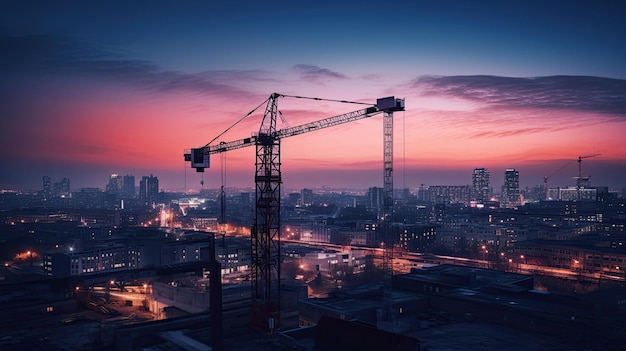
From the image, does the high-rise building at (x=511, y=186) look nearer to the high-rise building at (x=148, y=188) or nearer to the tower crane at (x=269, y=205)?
the high-rise building at (x=148, y=188)

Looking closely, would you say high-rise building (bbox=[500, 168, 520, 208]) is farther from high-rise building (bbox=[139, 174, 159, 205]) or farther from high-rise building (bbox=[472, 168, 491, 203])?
high-rise building (bbox=[139, 174, 159, 205])

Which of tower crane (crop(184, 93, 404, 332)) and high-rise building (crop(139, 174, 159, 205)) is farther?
high-rise building (crop(139, 174, 159, 205))

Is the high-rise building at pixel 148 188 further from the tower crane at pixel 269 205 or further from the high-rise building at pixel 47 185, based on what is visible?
the tower crane at pixel 269 205

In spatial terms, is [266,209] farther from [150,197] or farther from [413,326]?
[150,197]

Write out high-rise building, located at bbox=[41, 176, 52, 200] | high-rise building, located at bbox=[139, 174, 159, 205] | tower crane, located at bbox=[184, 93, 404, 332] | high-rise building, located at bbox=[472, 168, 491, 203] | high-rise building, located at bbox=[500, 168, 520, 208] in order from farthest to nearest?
1. high-rise building, located at bbox=[41, 176, 52, 200]
2. high-rise building, located at bbox=[472, 168, 491, 203]
3. high-rise building, located at bbox=[139, 174, 159, 205]
4. high-rise building, located at bbox=[500, 168, 520, 208]
5. tower crane, located at bbox=[184, 93, 404, 332]

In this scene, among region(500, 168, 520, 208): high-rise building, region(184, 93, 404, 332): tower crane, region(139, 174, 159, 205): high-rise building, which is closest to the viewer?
region(184, 93, 404, 332): tower crane

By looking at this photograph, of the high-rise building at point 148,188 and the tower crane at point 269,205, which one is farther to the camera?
the high-rise building at point 148,188

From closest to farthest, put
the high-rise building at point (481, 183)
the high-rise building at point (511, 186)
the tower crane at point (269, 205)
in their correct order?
the tower crane at point (269, 205) → the high-rise building at point (511, 186) → the high-rise building at point (481, 183)

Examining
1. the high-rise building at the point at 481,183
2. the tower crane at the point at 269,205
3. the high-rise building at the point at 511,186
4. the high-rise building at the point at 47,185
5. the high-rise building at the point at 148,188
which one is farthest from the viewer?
the high-rise building at the point at 47,185

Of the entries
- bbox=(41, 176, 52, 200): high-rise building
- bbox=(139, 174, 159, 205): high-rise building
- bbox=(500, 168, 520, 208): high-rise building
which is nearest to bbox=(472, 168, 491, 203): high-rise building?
bbox=(500, 168, 520, 208): high-rise building

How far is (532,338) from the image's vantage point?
24188 mm

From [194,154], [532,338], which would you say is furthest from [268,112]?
[532,338]

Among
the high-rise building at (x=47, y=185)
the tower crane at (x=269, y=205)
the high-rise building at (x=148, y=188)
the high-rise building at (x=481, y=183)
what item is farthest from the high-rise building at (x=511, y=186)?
the high-rise building at (x=47, y=185)

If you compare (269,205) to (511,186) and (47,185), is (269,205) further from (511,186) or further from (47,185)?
(47,185)
